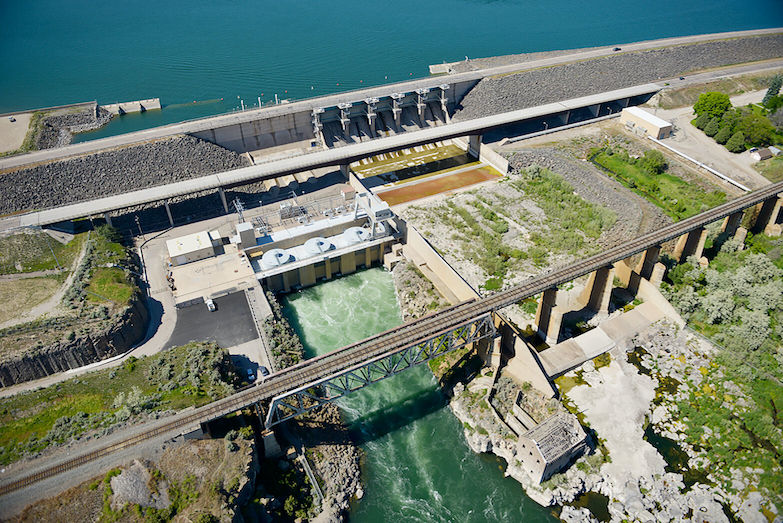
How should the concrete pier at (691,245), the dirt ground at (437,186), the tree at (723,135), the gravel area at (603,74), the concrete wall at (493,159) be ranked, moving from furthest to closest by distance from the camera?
the gravel area at (603,74) → the tree at (723,135) → the concrete wall at (493,159) → the dirt ground at (437,186) → the concrete pier at (691,245)

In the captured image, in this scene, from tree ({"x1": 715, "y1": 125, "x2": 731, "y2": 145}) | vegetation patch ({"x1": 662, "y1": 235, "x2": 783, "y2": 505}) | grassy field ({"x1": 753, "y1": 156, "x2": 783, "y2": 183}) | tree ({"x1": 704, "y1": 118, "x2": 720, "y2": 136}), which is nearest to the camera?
vegetation patch ({"x1": 662, "y1": 235, "x2": 783, "y2": 505})

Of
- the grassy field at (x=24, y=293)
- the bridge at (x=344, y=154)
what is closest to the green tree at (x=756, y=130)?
the bridge at (x=344, y=154)

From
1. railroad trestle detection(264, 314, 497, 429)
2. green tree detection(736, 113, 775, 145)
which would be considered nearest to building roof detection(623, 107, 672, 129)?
green tree detection(736, 113, 775, 145)

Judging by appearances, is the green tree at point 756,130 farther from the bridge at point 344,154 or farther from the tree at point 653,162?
the bridge at point 344,154

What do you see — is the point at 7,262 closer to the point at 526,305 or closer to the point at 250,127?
the point at 250,127

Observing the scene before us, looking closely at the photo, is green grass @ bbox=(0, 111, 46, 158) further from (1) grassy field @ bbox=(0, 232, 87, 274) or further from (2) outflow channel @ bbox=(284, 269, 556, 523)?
(2) outflow channel @ bbox=(284, 269, 556, 523)

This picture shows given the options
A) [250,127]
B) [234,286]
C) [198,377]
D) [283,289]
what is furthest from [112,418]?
[250,127]
